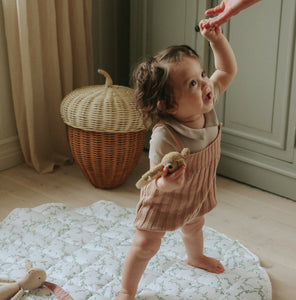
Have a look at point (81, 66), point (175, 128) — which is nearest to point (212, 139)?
point (175, 128)

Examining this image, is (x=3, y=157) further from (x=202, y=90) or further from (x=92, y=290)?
(x=202, y=90)

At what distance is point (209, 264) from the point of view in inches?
70.1

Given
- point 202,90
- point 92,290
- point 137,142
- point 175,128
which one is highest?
point 202,90

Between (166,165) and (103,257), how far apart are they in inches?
28.3

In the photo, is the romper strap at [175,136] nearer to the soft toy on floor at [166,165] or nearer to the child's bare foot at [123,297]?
the soft toy on floor at [166,165]

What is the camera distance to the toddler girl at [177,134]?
136 centimetres

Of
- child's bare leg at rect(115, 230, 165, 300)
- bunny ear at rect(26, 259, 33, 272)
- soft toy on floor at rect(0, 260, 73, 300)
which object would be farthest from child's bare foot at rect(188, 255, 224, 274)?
bunny ear at rect(26, 259, 33, 272)

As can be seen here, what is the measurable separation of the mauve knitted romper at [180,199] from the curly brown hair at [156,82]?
190 mm

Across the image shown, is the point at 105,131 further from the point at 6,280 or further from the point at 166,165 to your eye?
the point at 166,165

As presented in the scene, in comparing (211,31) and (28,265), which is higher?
(211,31)

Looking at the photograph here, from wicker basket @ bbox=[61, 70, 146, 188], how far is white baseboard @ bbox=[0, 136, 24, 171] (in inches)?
17.6

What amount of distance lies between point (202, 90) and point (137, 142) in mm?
1016

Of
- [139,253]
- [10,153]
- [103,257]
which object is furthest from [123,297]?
[10,153]

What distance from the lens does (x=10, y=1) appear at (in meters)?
2.38
